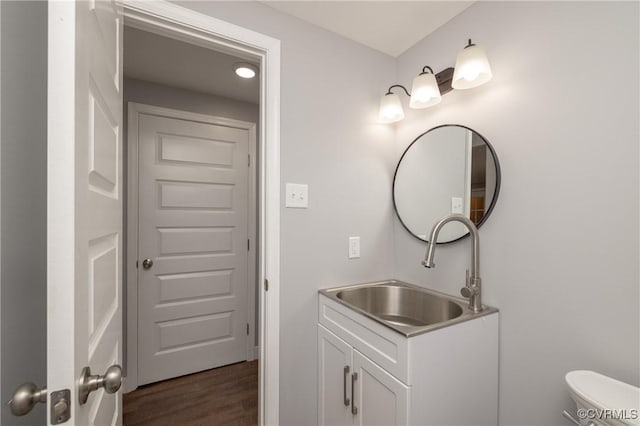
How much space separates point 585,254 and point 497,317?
0.42 m

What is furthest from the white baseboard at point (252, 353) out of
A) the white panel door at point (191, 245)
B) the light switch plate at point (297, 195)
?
the light switch plate at point (297, 195)

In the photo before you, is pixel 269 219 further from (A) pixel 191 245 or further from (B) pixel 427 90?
(A) pixel 191 245

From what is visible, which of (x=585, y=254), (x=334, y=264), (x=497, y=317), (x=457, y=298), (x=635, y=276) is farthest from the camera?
(x=334, y=264)

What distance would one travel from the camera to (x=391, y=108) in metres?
1.55

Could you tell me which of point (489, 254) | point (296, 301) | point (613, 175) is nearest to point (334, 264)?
point (296, 301)

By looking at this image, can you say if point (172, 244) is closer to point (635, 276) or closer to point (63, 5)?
point (63, 5)

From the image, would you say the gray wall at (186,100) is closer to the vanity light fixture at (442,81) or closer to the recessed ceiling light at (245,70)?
the recessed ceiling light at (245,70)

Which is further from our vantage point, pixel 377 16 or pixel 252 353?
pixel 252 353

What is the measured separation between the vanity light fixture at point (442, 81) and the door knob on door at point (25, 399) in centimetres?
160

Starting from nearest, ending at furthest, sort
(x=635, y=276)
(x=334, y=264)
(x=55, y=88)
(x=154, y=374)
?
(x=55, y=88) → (x=635, y=276) → (x=334, y=264) → (x=154, y=374)

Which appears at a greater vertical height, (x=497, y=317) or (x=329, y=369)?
(x=497, y=317)

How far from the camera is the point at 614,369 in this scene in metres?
0.87

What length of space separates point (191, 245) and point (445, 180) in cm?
191

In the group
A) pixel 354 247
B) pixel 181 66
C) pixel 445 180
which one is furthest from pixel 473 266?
pixel 181 66
